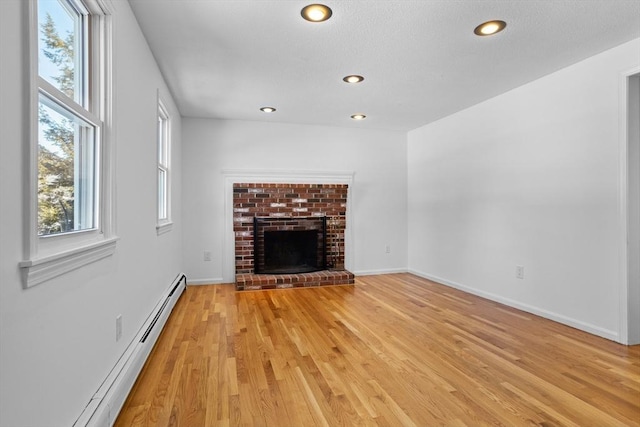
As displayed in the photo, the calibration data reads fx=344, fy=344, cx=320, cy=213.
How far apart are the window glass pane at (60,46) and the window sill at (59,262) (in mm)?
646

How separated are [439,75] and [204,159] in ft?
10.3

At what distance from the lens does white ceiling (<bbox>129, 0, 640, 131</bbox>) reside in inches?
84.5

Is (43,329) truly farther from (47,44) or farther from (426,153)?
(426,153)

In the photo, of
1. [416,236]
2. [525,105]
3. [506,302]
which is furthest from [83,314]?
[416,236]

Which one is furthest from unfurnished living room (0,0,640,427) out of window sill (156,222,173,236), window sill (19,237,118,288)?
window sill (156,222,173,236)

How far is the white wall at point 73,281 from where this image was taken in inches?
37.9

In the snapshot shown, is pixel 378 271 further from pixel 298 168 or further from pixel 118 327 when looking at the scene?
pixel 118 327

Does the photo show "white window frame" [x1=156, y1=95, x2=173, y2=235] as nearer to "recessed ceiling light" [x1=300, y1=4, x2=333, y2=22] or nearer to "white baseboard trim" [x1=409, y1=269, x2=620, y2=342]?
"recessed ceiling light" [x1=300, y1=4, x2=333, y2=22]

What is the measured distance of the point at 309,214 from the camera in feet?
→ 16.4

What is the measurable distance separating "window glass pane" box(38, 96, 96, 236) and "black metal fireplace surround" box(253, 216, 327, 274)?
3.16 m

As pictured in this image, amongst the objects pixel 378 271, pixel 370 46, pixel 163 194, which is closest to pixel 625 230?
pixel 370 46

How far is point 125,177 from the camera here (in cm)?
206

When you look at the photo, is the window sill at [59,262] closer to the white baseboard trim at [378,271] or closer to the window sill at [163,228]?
the window sill at [163,228]

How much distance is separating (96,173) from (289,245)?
3.36 meters
